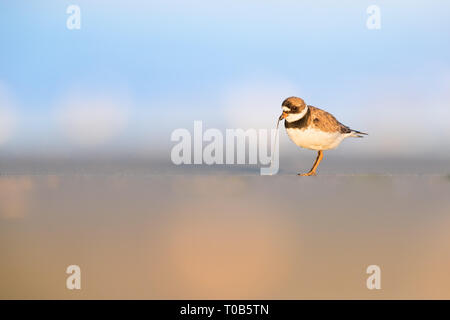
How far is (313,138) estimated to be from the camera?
4.74 meters

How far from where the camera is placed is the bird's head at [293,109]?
466cm

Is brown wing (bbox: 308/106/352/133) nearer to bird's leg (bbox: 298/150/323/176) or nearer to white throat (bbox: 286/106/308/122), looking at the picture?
white throat (bbox: 286/106/308/122)

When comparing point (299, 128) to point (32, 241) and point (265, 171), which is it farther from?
point (32, 241)

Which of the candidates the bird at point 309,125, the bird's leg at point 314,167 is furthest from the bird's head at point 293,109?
the bird's leg at point 314,167

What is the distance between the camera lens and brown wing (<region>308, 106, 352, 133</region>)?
187 inches

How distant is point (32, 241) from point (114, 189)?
1.00m

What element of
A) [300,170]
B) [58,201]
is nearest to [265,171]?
[300,170]

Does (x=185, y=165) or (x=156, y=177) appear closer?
(x=156, y=177)

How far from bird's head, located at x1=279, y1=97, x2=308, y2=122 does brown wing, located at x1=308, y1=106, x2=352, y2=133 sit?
0.35 ft

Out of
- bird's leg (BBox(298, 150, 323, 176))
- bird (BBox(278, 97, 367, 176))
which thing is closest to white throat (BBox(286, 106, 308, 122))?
bird (BBox(278, 97, 367, 176))

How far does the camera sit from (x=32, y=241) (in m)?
3.64

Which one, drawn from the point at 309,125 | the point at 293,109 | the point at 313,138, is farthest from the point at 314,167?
the point at 293,109

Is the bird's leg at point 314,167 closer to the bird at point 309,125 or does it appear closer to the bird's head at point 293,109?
the bird at point 309,125

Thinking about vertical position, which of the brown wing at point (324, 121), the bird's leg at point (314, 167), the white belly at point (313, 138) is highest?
the brown wing at point (324, 121)
